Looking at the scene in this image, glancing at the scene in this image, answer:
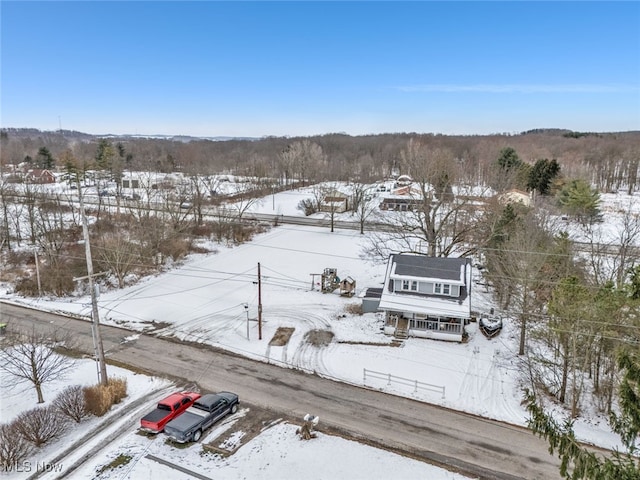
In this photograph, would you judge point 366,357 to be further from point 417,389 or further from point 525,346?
point 525,346

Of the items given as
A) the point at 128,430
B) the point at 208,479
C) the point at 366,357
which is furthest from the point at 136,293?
the point at 208,479

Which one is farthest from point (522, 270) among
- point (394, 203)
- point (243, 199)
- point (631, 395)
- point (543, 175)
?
point (243, 199)

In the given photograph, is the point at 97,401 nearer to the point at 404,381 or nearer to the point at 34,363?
the point at 34,363

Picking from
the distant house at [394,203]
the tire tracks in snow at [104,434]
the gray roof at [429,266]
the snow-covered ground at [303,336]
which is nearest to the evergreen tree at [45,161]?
the snow-covered ground at [303,336]

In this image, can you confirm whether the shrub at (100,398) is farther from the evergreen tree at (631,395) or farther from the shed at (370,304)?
the evergreen tree at (631,395)

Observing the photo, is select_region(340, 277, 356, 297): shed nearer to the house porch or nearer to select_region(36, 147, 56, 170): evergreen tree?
the house porch

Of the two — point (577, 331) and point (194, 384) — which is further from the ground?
point (577, 331)
